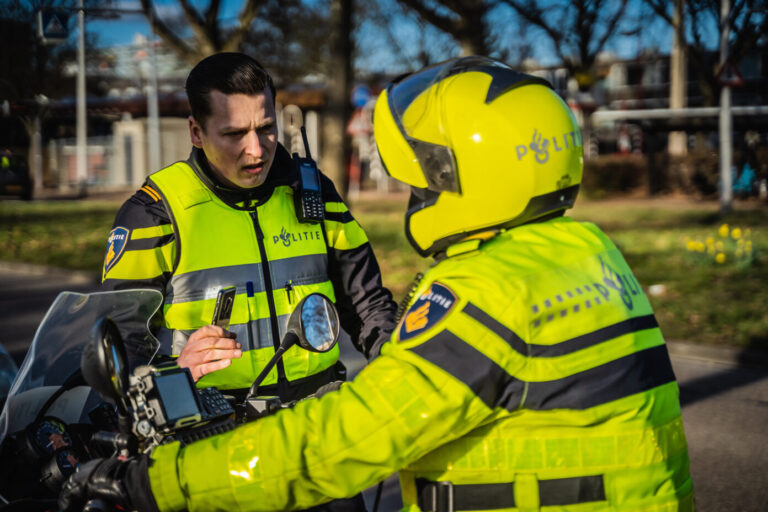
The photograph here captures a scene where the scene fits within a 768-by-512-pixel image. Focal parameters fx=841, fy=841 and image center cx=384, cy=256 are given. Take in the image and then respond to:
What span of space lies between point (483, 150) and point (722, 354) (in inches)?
248

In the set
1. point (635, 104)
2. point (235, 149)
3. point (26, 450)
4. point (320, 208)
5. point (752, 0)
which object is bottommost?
point (26, 450)

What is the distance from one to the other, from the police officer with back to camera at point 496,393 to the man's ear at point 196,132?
3.71ft

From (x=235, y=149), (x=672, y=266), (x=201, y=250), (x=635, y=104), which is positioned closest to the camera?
(x=201, y=250)

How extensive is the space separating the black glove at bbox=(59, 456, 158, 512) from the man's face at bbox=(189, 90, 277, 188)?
117 centimetres

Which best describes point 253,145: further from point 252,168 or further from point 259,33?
point 259,33

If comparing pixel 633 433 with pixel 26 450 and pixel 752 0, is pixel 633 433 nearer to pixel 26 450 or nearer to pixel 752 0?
pixel 26 450

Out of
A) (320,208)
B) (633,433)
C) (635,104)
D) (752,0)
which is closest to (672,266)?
(752,0)

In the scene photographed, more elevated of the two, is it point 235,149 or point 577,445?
point 235,149

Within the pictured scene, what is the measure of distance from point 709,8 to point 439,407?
13027mm

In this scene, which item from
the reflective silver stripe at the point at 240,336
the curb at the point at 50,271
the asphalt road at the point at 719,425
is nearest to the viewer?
the reflective silver stripe at the point at 240,336

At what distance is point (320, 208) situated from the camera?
8.46 feet

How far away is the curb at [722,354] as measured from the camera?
23.3 ft

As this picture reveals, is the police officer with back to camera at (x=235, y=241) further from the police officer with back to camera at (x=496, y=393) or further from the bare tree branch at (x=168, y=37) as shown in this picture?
the bare tree branch at (x=168, y=37)

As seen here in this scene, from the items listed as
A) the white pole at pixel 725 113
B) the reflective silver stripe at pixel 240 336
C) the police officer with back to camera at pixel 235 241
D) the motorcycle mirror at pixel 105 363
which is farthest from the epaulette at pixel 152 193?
the white pole at pixel 725 113
